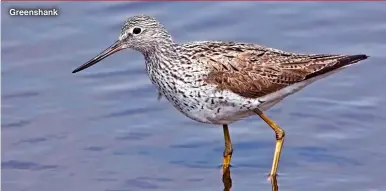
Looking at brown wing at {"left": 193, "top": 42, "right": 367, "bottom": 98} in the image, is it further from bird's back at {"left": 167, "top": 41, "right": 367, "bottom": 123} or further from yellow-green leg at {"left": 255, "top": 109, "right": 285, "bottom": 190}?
yellow-green leg at {"left": 255, "top": 109, "right": 285, "bottom": 190}

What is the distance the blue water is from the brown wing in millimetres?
1249

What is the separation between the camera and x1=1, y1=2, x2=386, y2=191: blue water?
13.0 metres

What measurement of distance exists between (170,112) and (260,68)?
2.37m

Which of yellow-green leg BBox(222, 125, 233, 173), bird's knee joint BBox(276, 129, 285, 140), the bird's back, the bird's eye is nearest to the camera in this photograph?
the bird's back

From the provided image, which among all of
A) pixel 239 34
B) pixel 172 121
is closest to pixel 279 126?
pixel 172 121

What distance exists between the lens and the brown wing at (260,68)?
1224 cm

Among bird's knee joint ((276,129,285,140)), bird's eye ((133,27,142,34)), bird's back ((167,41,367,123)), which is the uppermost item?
bird's eye ((133,27,142,34))

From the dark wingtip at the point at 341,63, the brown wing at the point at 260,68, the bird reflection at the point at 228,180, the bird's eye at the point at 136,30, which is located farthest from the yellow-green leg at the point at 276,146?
the bird's eye at the point at 136,30

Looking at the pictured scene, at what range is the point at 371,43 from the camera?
15648 millimetres

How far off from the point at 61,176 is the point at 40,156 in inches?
22.8

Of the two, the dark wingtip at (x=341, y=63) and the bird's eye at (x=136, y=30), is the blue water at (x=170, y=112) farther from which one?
the bird's eye at (x=136, y=30)

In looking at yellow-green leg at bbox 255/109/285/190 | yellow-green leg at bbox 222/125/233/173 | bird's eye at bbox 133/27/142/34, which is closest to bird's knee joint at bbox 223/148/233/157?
yellow-green leg at bbox 222/125/233/173

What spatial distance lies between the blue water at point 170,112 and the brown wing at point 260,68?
1249 millimetres

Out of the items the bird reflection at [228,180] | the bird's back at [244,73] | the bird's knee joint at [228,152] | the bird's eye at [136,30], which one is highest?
the bird's eye at [136,30]
